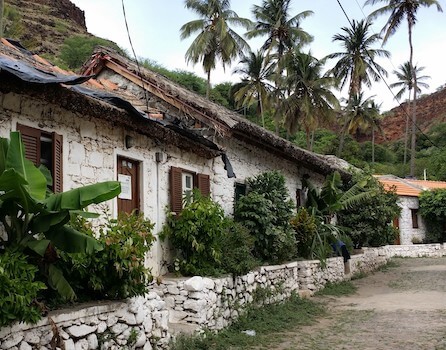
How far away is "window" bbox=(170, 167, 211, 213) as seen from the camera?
9.45 meters

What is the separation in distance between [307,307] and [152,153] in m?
5.31

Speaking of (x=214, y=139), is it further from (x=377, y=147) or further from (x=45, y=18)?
(x=45, y=18)

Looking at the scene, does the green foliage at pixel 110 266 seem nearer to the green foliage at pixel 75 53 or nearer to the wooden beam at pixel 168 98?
the wooden beam at pixel 168 98

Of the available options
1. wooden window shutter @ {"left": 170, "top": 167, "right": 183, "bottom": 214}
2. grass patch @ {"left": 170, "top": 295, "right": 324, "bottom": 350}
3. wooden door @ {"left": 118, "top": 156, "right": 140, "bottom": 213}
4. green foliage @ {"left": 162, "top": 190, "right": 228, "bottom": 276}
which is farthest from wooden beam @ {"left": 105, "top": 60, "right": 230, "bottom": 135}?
grass patch @ {"left": 170, "top": 295, "right": 324, "bottom": 350}

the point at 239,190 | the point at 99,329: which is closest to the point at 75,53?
the point at 239,190

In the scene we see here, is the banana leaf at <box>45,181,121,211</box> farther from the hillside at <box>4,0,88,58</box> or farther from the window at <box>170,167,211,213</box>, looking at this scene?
the hillside at <box>4,0,88,58</box>

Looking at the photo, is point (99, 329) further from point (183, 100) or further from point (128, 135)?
point (183, 100)

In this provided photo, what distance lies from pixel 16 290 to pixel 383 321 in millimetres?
7564

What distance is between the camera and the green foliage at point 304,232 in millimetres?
13969

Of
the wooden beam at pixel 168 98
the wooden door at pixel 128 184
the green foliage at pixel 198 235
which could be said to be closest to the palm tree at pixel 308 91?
the wooden beam at pixel 168 98

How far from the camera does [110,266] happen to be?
18.9 feet

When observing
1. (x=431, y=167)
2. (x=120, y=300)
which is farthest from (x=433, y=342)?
(x=431, y=167)

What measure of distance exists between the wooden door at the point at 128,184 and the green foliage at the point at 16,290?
3.46m

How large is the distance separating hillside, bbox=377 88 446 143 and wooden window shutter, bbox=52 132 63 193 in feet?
201
